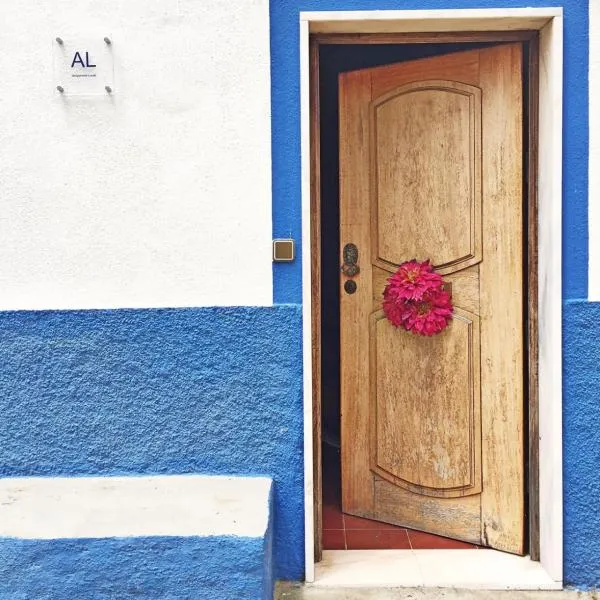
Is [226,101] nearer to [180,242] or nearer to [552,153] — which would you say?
[180,242]

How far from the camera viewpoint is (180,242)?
3199mm

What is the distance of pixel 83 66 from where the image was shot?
10.4 ft

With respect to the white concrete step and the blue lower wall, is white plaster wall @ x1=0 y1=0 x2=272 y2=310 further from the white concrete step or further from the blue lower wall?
the white concrete step

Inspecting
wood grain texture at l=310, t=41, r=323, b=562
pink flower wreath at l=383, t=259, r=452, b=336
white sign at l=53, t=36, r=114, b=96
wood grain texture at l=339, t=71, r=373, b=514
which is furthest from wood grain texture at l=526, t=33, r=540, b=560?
white sign at l=53, t=36, r=114, b=96

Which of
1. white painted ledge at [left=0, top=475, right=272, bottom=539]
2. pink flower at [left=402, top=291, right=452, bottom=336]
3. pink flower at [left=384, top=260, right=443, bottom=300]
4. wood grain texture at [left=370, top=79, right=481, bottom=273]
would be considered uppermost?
wood grain texture at [left=370, top=79, right=481, bottom=273]

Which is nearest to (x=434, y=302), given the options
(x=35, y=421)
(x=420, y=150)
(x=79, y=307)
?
(x=420, y=150)

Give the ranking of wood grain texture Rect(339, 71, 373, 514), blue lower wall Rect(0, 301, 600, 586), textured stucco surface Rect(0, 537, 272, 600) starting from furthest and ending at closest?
wood grain texture Rect(339, 71, 373, 514) → blue lower wall Rect(0, 301, 600, 586) → textured stucco surface Rect(0, 537, 272, 600)

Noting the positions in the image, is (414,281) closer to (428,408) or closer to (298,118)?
(428,408)

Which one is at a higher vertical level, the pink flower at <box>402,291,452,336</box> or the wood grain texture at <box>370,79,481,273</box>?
the wood grain texture at <box>370,79,481,273</box>

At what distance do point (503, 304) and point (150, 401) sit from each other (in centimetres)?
153

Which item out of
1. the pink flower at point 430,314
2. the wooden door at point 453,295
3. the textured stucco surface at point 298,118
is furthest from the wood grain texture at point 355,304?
the textured stucco surface at point 298,118

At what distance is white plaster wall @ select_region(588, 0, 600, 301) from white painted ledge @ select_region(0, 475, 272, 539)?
1532 millimetres

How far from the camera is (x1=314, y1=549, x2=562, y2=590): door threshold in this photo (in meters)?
3.22

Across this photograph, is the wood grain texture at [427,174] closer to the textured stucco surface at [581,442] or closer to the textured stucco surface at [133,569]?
the textured stucco surface at [581,442]
